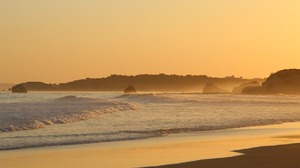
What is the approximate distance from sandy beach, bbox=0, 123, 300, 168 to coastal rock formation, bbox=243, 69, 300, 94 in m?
143

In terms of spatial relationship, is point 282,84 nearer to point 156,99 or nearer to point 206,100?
point 206,100

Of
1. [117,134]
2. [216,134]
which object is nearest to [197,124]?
[216,134]

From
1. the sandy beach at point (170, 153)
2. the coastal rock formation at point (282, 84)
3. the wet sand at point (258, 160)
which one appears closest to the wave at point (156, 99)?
the sandy beach at point (170, 153)

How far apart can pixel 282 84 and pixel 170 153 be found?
499 ft

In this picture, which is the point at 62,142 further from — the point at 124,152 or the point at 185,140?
the point at 185,140

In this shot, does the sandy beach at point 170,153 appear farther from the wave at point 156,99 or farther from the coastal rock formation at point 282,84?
the coastal rock formation at point 282,84

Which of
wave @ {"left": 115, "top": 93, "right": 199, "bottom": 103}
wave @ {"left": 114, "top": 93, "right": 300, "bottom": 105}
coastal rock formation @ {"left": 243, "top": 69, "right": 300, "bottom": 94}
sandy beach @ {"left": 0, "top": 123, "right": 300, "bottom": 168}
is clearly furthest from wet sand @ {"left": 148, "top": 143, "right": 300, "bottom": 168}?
coastal rock formation @ {"left": 243, "top": 69, "right": 300, "bottom": 94}

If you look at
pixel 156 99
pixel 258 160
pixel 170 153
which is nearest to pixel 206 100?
pixel 156 99

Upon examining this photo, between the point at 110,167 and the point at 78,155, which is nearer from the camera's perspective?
the point at 110,167

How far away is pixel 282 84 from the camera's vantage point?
166 metres

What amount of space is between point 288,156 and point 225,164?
2.75 metres

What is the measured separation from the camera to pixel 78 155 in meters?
17.8

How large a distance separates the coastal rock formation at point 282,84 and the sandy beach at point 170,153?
14320 centimetres

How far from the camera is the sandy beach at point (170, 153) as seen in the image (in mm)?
16000
